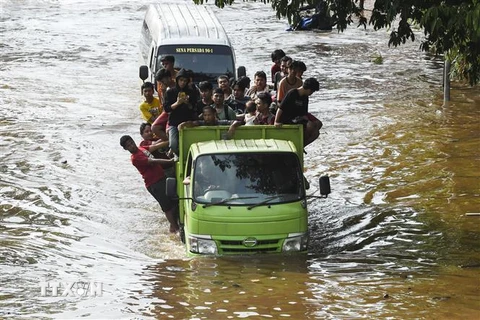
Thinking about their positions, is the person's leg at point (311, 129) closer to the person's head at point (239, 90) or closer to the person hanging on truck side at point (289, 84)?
the person hanging on truck side at point (289, 84)

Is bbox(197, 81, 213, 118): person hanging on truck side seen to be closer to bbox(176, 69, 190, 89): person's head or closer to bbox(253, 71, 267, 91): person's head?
bbox(176, 69, 190, 89): person's head

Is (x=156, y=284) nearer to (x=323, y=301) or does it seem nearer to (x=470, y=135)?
(x=323, y=301)

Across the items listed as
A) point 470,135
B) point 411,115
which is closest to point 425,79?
point 411,115

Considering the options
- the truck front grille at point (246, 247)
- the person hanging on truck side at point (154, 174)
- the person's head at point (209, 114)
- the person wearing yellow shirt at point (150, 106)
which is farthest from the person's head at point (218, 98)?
the truck front grille at point (246, 247)

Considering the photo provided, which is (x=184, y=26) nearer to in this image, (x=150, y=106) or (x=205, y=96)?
(x=150, y=106)

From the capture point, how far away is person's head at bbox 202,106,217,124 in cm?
1380

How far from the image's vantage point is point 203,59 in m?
22.1

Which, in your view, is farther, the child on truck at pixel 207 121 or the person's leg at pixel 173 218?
the person's leg at pixel 173 218

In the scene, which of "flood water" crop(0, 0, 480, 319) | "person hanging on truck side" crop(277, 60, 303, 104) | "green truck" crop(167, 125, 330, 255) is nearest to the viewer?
"flood water" crop(0, 0, 480, 319)

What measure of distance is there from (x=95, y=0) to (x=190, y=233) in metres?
39.2

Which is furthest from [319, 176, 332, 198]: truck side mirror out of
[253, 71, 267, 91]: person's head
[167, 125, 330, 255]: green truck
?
[253, 71, 267, 91]: person's head

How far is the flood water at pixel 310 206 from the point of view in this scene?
11.1m

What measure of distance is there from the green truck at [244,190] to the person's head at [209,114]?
1.47 ft

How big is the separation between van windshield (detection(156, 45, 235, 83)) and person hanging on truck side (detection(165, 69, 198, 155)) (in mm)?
6957
